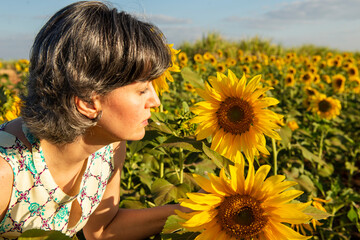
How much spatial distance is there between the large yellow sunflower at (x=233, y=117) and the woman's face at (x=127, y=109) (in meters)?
0.26

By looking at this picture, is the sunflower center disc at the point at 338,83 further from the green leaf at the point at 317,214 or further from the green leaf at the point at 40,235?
the green leaf at the point at 40,235

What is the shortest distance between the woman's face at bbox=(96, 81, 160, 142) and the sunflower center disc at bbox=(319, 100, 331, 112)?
10.6 ft

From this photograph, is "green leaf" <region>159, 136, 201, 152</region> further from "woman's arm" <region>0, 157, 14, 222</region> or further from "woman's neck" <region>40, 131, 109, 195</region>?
"woman's arm" <region>0, 157, 14, 222</region>

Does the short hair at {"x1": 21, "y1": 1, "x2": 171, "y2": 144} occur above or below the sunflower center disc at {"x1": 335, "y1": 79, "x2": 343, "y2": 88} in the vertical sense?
above

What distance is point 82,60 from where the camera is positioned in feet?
4.28

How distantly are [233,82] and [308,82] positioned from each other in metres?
4.91

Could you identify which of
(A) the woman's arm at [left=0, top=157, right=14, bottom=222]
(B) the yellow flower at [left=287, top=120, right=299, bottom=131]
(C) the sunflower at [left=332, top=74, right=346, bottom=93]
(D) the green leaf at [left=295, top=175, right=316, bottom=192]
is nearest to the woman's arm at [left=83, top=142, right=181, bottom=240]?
(A) the woman's arm at [left=0, top=157, right=14, bottom=222]

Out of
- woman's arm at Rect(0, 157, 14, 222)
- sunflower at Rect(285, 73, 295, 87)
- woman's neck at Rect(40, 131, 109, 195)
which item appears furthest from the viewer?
sunflower at Rect(285, 73, 295, 87)

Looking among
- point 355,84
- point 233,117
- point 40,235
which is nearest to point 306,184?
point 233,117

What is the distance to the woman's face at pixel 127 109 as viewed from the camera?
1370 mm

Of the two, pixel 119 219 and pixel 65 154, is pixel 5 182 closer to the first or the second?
pixel 65 154

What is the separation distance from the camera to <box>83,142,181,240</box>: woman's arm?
169 cm

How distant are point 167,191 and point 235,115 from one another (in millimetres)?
440

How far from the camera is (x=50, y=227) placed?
163 cm
